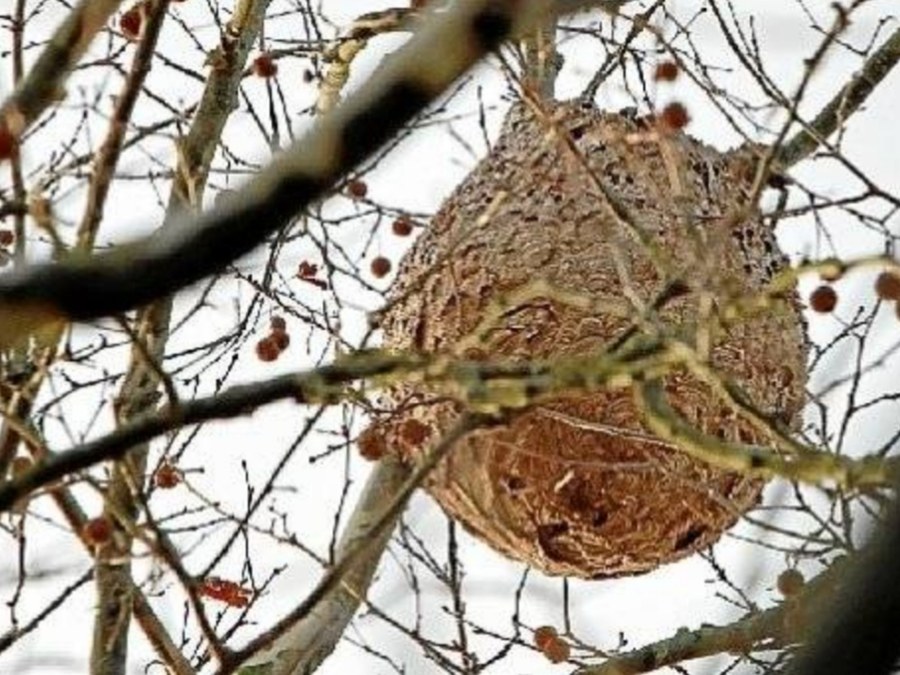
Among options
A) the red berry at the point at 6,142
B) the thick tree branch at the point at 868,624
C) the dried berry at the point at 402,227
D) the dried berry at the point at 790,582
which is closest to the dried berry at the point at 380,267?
the dried berry at the point at 402,227

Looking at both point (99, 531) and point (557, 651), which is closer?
point (99, 531)

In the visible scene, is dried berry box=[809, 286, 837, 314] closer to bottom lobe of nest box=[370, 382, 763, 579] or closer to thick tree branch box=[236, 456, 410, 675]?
bottom lobe of nest box=[370, 382, 763, 579]

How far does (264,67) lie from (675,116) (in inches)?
38.7

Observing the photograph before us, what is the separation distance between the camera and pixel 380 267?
133 inches

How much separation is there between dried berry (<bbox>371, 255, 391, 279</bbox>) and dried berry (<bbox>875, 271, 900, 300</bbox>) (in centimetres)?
106

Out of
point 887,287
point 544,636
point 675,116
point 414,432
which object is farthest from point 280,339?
point 887,287

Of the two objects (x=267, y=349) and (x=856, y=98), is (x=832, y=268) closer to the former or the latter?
(x=267, y=349)

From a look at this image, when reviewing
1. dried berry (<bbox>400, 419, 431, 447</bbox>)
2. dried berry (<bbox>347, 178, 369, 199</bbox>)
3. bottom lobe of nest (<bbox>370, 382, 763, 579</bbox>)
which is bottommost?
bottom lobe of nest (<bbox>370, 382, 763, 579</bbox>)

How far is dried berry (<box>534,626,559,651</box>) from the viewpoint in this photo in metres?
3.29

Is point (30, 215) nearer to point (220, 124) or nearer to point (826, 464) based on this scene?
point (826, 464)

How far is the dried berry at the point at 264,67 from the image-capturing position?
3.35 meters

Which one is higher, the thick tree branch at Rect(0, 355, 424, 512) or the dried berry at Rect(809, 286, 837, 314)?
the dried berry at Rect(809, 286, 837, 314)

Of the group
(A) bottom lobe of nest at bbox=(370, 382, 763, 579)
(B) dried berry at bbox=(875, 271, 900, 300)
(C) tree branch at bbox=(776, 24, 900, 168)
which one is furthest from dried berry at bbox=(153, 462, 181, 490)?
(C) tree branch at bbox=(776, 24, 900, 168)

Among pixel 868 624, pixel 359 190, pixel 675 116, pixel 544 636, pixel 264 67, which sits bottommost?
pixel 868 624
